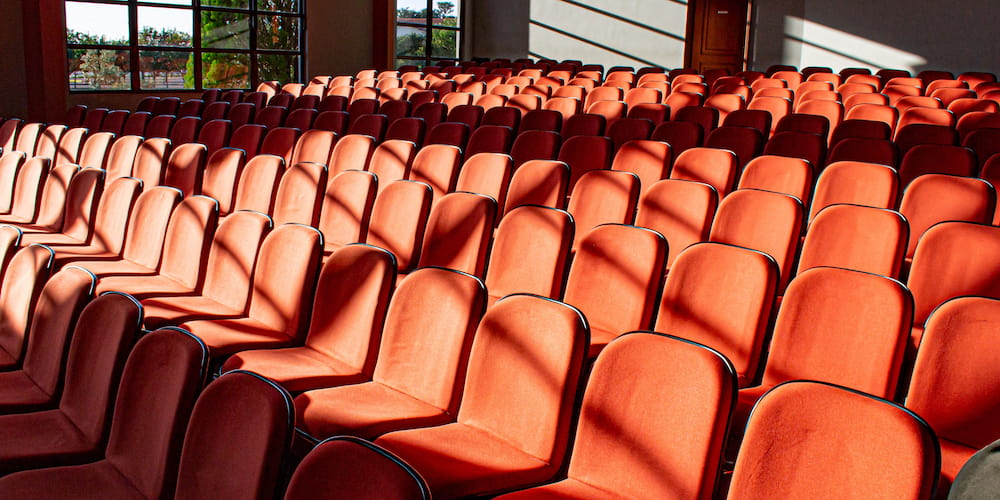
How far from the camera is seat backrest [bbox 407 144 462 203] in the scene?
12.4 ft

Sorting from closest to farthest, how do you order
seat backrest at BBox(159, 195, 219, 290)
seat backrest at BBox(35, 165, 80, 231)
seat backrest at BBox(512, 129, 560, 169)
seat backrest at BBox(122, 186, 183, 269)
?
1. seat backrest at BBox(159, 195, 219, 290)
2. seat backrest at BBox(122, 186, 183, 269)
3. seat backrest at BBox(35, 165, 80, 231)
4. seat backrest at BBox(512, 129, 560, 169)

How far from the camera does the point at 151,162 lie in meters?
4.52

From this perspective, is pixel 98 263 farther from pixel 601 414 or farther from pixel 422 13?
pixel 422 13

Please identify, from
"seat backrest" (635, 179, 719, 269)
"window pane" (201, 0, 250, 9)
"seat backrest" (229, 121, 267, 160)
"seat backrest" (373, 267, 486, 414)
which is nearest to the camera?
"seat backrest" (373, 267, 486, 414)

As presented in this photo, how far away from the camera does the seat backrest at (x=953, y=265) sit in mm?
2225

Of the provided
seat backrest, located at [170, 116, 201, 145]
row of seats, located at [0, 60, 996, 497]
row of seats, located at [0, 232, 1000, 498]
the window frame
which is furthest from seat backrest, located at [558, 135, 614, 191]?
the window frame

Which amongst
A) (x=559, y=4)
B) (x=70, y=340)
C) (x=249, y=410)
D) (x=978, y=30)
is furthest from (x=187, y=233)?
(x=559, y=4)

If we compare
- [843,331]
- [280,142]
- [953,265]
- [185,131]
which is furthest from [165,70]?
[843,331]

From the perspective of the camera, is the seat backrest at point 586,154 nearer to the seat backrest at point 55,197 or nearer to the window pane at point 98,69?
the seat backrest at point 55,197

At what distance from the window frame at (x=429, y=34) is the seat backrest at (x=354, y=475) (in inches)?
429

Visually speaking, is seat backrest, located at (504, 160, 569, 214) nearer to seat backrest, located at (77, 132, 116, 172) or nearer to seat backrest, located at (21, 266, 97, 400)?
seat backrest, located at (21, 266, 97, 400)

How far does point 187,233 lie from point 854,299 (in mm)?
2291

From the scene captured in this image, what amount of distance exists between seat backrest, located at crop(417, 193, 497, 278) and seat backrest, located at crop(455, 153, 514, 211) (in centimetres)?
63

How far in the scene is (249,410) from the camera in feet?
4.44
